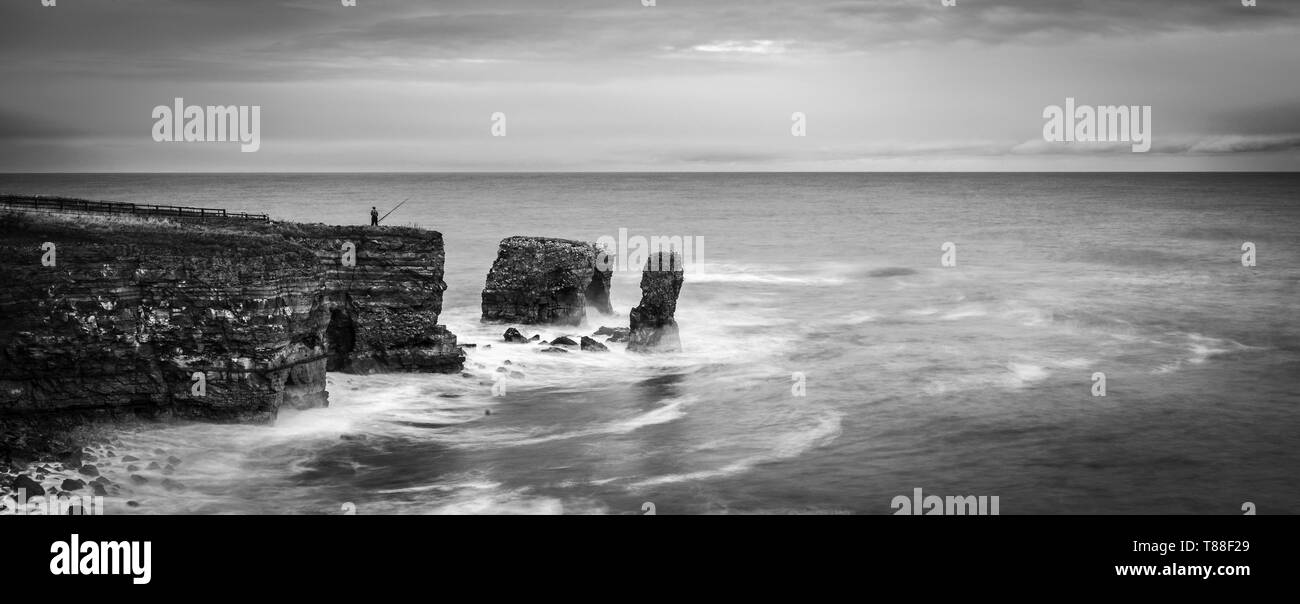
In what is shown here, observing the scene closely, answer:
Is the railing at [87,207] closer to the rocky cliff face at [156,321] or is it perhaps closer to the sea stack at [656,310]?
the rocky cliff face at [156,321]

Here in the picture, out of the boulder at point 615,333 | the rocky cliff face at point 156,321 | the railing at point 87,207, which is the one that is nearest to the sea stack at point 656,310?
the boulder at point 615,333

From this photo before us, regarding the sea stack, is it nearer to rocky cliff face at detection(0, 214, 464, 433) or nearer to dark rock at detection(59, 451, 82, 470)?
rocky cliff face at detection(0, 214, 464, 433)

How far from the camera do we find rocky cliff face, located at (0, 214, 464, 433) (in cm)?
3556

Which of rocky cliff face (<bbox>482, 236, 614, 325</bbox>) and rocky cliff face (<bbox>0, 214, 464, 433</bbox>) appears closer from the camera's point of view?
rocky cliff face (<bbox>0, 214, 464, 433</bbox>)

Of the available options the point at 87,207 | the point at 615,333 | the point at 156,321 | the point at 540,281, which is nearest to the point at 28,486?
the point at 156,321

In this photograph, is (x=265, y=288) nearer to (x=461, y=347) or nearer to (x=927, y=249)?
(x=461, y=347)

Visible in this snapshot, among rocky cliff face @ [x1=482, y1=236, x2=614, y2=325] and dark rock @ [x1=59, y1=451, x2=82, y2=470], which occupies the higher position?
rocky cliff face @ [x1=482, y1=236, x2=614, y2=325]

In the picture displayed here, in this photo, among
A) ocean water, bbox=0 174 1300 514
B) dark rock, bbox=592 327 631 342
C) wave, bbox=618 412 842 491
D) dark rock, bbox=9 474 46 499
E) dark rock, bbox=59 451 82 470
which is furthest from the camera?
dark rock, bbox=592 327 631 342

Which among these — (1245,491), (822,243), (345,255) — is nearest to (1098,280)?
(822,243)

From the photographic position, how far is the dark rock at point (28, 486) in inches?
1174

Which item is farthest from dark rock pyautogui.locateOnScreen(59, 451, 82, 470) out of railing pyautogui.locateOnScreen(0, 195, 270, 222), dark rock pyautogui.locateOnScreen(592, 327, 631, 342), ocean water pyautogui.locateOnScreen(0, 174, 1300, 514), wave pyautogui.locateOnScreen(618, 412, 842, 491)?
dark rock pyautogui.locateOnScreen(592, 327, 631, 342)

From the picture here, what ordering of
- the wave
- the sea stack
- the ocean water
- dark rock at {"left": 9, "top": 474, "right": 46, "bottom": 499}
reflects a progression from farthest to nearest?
the sea stack
the wave
the ocean water
dark rock at {"left": 9, "top": 474, "right": 46, "bottom": 499}

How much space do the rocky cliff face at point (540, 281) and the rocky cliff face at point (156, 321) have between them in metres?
19.6

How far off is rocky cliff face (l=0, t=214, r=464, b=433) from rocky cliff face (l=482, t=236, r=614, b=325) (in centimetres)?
1957
